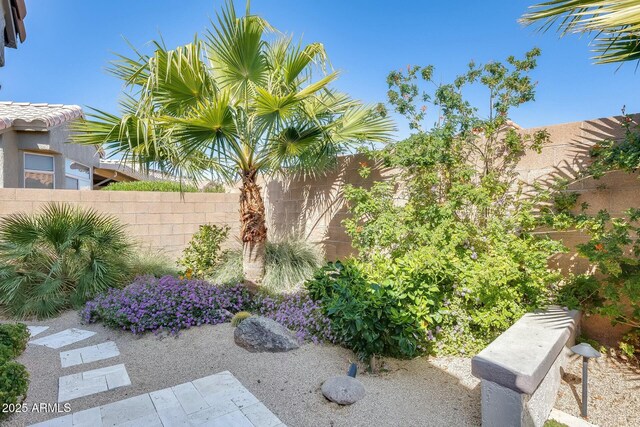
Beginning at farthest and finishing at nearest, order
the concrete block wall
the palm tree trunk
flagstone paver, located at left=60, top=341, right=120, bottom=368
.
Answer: the concrete block wall < the palm tree trunk < flagstone paver, located at left=60, top=341, right=120, bottom=368

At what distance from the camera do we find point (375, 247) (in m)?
5.35

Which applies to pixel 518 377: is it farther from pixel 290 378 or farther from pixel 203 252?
pixel 203 252

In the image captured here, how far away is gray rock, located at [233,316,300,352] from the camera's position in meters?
3.82

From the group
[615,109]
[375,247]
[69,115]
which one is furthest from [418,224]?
[69,115]

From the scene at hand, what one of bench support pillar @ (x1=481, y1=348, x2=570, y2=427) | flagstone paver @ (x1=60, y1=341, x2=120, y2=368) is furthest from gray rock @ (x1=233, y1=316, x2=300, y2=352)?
bench support pillar @ (x1=481, y1=348, x2=570, y2=427)

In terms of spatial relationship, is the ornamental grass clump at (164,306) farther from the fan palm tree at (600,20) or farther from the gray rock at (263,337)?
the fan palm tree at (600,20)

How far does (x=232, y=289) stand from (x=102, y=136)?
3.17 metres

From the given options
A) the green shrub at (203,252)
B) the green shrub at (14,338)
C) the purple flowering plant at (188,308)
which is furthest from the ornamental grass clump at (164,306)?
the green shrub at (203,252)

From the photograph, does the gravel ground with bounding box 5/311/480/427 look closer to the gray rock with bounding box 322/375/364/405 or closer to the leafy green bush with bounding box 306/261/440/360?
the gray rock with bounding box 322/375/364/405

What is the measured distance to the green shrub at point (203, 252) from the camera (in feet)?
22.8

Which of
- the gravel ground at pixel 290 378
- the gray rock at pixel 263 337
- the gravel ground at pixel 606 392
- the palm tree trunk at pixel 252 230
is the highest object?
the palm tree trunk at pixel 252 230

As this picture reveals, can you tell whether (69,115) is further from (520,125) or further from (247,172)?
(520,125)

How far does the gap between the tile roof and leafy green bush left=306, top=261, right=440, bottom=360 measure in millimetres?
9962

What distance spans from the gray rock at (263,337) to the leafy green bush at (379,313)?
0.61 meters
